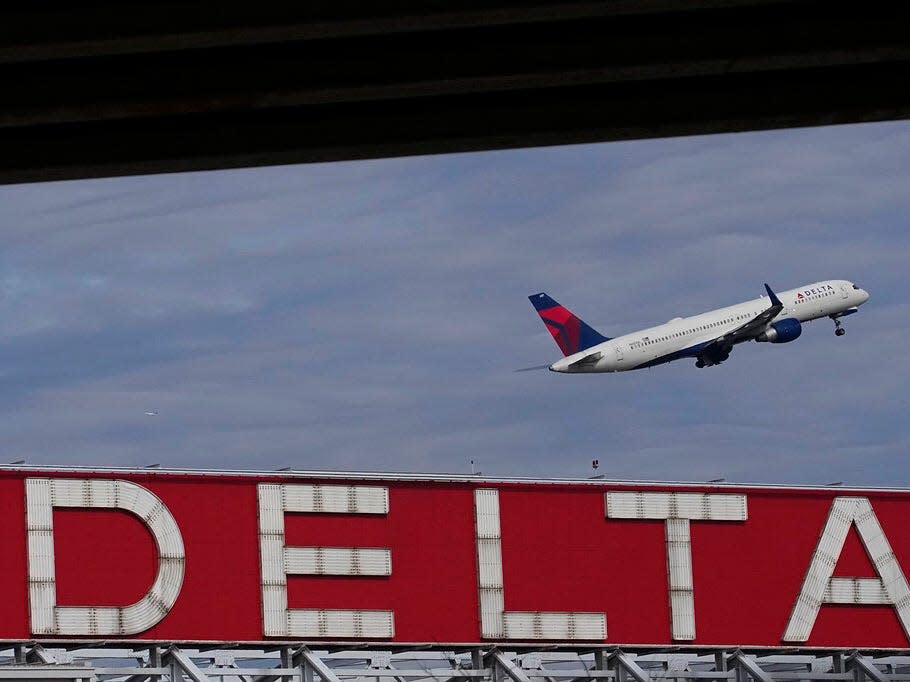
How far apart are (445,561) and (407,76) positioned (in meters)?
30.0

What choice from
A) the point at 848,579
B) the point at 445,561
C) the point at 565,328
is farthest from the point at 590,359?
the point at 445,561

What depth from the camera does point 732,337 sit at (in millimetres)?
87375

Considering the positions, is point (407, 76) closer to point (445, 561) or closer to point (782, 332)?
point (445, 561)

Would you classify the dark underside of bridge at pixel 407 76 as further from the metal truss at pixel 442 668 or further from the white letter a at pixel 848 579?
the white letter a at pixel 848 579

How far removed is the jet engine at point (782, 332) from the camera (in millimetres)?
85500

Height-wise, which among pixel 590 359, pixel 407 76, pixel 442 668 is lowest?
pixel 442 668

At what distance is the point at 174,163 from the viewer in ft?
71.8

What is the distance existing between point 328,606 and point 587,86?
2781cm

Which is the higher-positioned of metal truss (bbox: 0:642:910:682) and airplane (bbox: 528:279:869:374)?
airplane (bbox: 528:279:869:374)

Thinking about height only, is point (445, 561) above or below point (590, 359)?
below

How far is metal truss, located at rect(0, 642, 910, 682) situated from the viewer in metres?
42.8

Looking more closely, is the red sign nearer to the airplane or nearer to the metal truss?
the metal truss

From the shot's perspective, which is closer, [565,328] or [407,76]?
[407,76]

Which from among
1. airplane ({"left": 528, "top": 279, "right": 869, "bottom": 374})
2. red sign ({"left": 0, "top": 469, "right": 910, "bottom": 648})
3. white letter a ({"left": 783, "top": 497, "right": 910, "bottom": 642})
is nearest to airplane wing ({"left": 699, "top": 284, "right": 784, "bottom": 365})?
airplane ({"left": 528, "top": 279, "right": 869, "bottom": 374})
